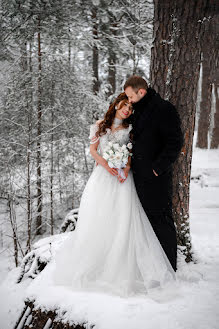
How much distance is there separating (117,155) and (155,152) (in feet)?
1.50

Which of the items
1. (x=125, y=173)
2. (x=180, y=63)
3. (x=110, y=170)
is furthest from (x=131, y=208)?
(x=180, y=63)

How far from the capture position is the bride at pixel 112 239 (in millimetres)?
2863

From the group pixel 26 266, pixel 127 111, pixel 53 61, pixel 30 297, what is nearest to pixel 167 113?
pixel 127 111

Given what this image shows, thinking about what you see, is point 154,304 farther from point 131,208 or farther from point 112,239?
point 131,208

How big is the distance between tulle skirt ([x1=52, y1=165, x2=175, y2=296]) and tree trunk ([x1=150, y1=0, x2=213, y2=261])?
0.70m

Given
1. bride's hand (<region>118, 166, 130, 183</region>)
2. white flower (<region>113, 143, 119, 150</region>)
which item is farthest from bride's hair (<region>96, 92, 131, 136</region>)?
bride's hand (<region>118, 166, 130, 183</region>)

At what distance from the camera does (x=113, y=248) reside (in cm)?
295

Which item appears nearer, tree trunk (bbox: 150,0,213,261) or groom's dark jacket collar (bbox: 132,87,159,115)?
groom's dark jacket collar (bbox: 132,87,159,115)

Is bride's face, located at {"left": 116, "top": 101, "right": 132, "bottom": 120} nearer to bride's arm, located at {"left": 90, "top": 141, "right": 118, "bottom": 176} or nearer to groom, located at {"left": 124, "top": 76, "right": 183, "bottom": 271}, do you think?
groom, located at {"left": 124, "top": 76, "right": 183, "bottom": 271}

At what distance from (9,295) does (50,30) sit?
7.20 metres

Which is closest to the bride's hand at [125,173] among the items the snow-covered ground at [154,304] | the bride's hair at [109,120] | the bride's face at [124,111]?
the bride's hair at [109,120]

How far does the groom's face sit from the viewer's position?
2.88 m

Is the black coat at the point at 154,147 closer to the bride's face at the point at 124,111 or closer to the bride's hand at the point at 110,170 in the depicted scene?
the bride's face at the point at 124,111

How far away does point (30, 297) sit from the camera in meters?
2.95
